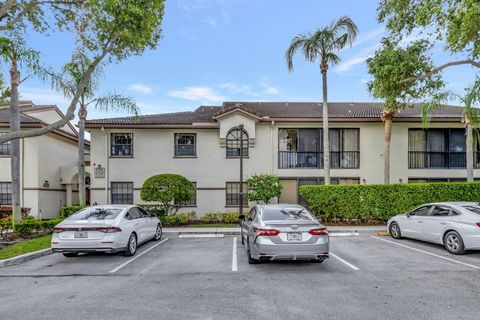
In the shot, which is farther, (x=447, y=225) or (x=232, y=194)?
(x=232, y=194)

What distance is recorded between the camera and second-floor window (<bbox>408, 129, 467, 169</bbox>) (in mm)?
18141

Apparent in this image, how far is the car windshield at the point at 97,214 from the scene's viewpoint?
853cm

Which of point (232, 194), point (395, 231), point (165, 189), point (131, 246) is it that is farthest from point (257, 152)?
point (131, 246)

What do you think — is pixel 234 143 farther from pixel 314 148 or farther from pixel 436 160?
pixel 436 160

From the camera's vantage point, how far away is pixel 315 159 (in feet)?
59.3

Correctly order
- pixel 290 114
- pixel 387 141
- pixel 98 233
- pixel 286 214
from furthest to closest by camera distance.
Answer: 1. pixel 290 114
2. pixel 387 141
3. pixel 98 233
4. pixel 286 214

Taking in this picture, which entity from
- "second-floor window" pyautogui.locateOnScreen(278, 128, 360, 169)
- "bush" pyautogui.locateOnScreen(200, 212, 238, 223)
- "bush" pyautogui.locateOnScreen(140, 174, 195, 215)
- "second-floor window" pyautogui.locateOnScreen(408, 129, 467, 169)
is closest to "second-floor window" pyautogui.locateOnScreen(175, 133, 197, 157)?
"bush" pyautogui.locateOnScreen(140, 174, 195, 215)

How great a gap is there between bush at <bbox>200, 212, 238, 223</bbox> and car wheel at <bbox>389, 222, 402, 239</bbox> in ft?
24.2

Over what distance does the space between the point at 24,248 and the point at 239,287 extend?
299 inches

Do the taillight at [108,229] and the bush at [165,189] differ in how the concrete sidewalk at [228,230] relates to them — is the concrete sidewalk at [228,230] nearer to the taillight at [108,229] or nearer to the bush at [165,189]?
the bush at [165,189]

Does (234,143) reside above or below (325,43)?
below

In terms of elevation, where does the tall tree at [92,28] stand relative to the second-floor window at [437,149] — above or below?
above

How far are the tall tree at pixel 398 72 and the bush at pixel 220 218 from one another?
898cm

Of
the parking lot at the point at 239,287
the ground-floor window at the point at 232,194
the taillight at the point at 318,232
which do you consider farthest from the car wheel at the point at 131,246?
the ground-floor window at the point at 232,194
